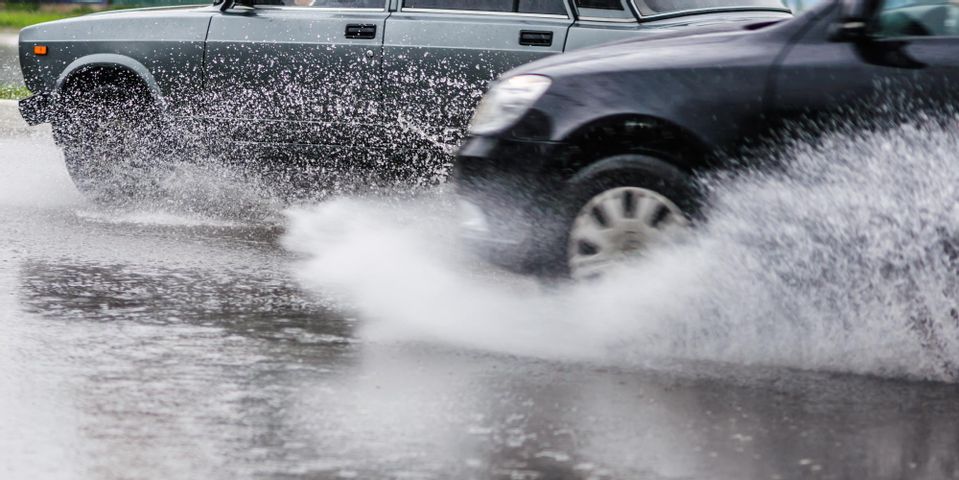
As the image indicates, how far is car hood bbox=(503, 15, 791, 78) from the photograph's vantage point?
648 cm

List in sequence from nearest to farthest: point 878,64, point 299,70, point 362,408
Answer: point 362,408, point 878,64, point 299,70

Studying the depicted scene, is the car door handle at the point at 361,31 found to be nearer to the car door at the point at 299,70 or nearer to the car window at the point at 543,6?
the car door at the point at 299,70

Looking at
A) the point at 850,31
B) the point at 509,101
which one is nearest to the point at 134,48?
the point at 509,101

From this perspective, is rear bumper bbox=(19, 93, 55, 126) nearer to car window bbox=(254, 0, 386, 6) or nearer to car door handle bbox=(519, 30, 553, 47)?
car window bbox=(254, 0, 386, 6)

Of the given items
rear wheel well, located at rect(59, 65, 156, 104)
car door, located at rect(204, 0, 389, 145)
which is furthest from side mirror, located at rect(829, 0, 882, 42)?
rear wheel well, located at rect(59, 65, 156, 104)

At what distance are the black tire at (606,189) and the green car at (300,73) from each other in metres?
2.64

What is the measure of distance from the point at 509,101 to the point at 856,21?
150cm

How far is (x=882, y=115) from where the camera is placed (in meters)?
6.13

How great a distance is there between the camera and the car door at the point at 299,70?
9.48m

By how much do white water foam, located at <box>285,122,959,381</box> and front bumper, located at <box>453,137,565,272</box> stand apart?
0.28 m

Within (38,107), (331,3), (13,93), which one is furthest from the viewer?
(13,93)

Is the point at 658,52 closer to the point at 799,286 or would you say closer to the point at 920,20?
the point at 920,20

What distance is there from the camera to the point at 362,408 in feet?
16.8

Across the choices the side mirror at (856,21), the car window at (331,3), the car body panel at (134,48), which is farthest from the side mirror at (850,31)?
the car body panel at (134,48)
